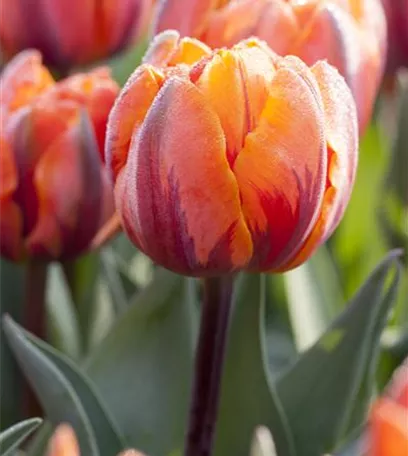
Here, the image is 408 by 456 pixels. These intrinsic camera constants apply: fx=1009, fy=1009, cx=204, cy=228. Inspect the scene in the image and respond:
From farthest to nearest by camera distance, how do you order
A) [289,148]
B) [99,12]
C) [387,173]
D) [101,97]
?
1. [387,173]
2. [99,12]
3. [101,97]
4. [289,148]

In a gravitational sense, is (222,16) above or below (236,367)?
above

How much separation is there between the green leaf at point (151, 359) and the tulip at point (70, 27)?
16 cm

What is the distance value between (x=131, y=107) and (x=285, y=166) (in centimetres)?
6

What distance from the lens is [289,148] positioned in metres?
0.33

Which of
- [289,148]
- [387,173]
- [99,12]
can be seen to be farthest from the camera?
[387,173]

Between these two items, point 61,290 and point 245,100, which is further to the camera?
point 61,290

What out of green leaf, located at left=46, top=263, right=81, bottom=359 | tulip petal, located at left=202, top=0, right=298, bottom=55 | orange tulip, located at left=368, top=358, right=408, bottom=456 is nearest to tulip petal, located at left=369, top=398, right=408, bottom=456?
orange tulip, located at left=368, top=358, right=408, bottom=456

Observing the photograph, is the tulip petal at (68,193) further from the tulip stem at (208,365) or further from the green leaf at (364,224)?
the green leaf at (364,224)

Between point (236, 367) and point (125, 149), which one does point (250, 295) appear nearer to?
point (236, 367)

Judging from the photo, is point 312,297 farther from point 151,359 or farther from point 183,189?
point 183,189

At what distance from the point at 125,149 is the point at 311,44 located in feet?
0.35

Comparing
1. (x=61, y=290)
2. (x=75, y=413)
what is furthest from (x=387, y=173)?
(x=75, y=413)

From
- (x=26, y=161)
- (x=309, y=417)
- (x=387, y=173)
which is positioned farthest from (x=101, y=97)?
(x=387, y=173)

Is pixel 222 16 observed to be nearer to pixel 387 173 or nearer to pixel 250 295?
pixel 250 295
